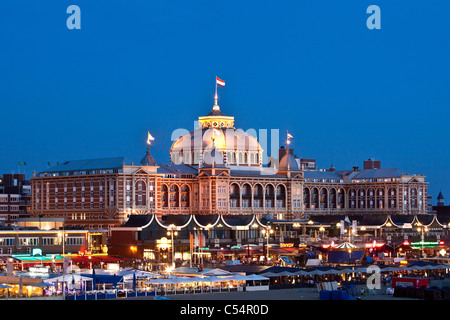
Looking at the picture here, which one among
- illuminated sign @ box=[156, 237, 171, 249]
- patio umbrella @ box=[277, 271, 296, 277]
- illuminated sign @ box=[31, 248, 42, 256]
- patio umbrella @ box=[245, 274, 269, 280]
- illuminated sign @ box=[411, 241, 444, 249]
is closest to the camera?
patio umbrella @ box=[245, 274, 269, 280]

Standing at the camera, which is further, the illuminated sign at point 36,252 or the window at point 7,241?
the window at point 7,241

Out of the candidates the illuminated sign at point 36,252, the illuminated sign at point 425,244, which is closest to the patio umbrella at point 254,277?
the illuminated sign at point 36,252

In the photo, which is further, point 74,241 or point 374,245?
point 374,245

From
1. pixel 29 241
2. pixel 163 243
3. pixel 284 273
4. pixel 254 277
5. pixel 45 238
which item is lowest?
pixel 254 277

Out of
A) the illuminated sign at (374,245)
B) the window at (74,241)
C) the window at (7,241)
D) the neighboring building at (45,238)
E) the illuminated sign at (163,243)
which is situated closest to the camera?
the window at (7,241)

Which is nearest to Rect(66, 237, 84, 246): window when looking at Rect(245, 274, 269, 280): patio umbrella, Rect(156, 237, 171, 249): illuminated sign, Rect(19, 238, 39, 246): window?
Rect(19, 238, 39, 246): window

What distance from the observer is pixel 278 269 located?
12562 centimetres

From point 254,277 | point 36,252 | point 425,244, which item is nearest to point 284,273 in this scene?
point 254,277

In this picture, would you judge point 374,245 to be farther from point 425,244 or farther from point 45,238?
point 45,238

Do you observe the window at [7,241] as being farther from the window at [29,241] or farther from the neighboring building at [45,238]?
the window at [29,241]

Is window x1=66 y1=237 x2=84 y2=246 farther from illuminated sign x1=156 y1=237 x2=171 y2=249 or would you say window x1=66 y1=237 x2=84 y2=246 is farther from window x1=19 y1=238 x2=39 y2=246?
illuminated sign x1=156 y1=237 x2=171 y2=249
